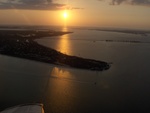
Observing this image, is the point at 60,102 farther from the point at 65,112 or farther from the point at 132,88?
the point at 132,88

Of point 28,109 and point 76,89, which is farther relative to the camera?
point 76,89

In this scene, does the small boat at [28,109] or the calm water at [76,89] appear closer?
the small boat at [28,109]

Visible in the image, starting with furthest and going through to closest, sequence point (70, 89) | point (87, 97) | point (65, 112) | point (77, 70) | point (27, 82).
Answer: point (77, 70)
point (27, 82)
point (70, 89)
point (87, 97)
point (65, 112)

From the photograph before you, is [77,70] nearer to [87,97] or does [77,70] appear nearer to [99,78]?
Result: [99,78]

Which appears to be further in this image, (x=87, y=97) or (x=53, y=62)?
(x=53, y=62)

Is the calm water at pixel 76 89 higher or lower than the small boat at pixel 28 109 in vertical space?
lower

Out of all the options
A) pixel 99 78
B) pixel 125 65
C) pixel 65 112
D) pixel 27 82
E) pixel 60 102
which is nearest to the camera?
pixel 65 112

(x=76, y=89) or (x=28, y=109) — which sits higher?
(x=28, y=109)

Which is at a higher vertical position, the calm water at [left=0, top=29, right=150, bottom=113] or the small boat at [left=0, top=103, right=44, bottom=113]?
the small boat at [left=0, top=103, right=44, bottom=113]

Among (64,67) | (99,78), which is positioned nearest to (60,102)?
(99,78)

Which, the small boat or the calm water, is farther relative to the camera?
the calm water
